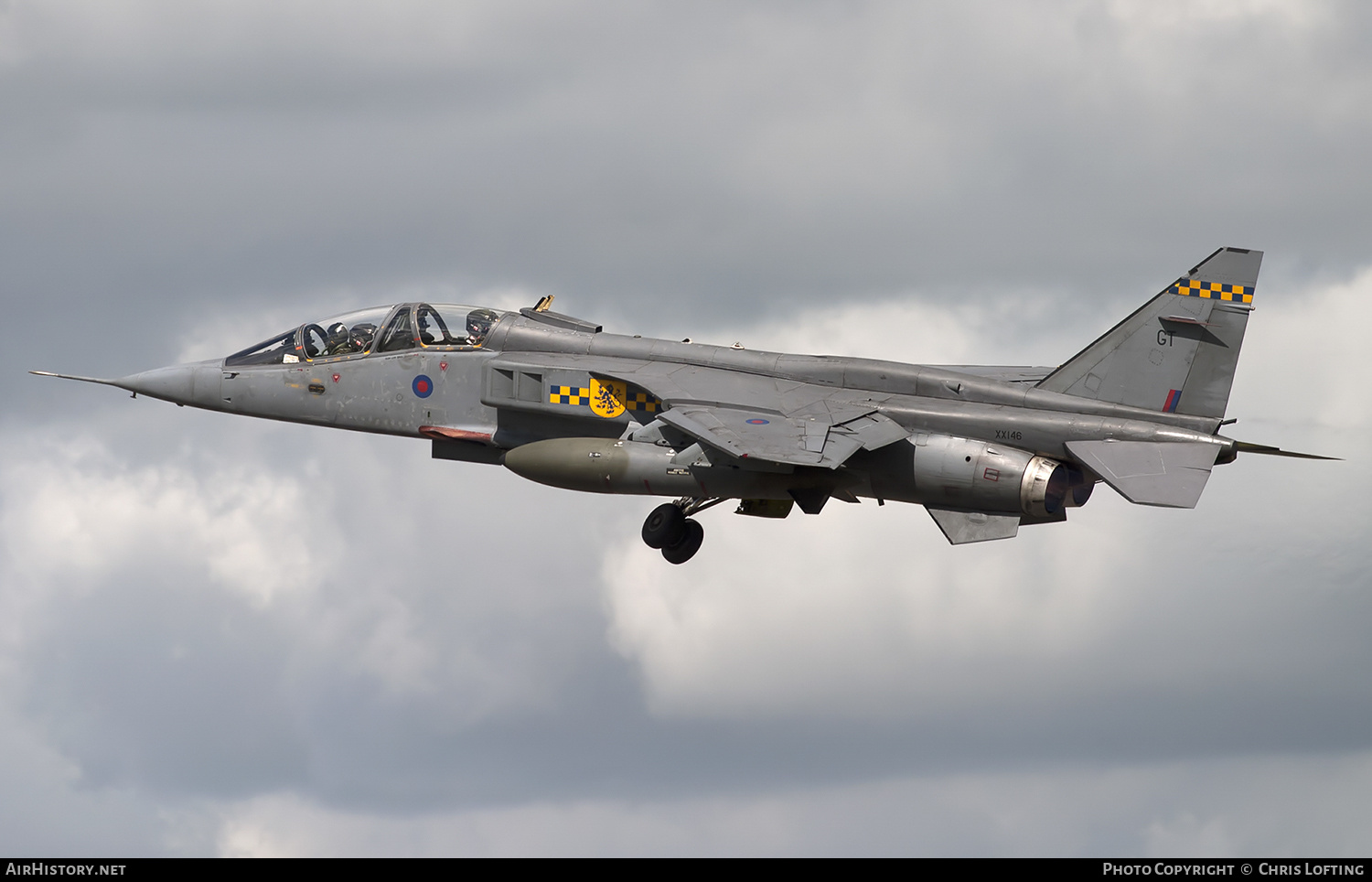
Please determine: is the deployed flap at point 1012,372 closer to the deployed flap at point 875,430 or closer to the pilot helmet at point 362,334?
the deployed flap at point 875,430

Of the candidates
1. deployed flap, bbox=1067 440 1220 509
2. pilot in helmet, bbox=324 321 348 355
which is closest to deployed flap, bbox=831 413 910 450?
deployed flap, bbox=1067 440 1220 509

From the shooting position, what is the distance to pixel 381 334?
102 ft

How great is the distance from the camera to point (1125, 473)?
84.6ft

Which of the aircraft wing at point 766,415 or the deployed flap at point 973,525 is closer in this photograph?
the aircraft wing at point 766,415

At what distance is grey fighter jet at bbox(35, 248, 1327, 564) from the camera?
86.4ft

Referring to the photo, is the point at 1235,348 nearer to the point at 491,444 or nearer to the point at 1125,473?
the point at 1125,473

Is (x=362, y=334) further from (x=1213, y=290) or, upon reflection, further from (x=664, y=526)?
(x=1213, y=290)

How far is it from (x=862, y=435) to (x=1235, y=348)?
5.76m

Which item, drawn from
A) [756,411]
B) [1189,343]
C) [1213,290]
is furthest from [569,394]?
[1213,290]

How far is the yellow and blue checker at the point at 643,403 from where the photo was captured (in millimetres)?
28641

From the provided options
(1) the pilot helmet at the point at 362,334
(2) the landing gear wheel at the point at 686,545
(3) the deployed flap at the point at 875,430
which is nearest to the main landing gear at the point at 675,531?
(2) the landing gear wheel at the point at 686,545

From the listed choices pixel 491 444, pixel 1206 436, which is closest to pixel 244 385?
pixel 491 444

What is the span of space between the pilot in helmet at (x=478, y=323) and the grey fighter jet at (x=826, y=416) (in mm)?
37

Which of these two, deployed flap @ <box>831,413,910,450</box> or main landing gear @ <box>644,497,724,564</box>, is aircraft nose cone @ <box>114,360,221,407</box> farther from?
deployed flap @ <box>831,413,910,450</box>
